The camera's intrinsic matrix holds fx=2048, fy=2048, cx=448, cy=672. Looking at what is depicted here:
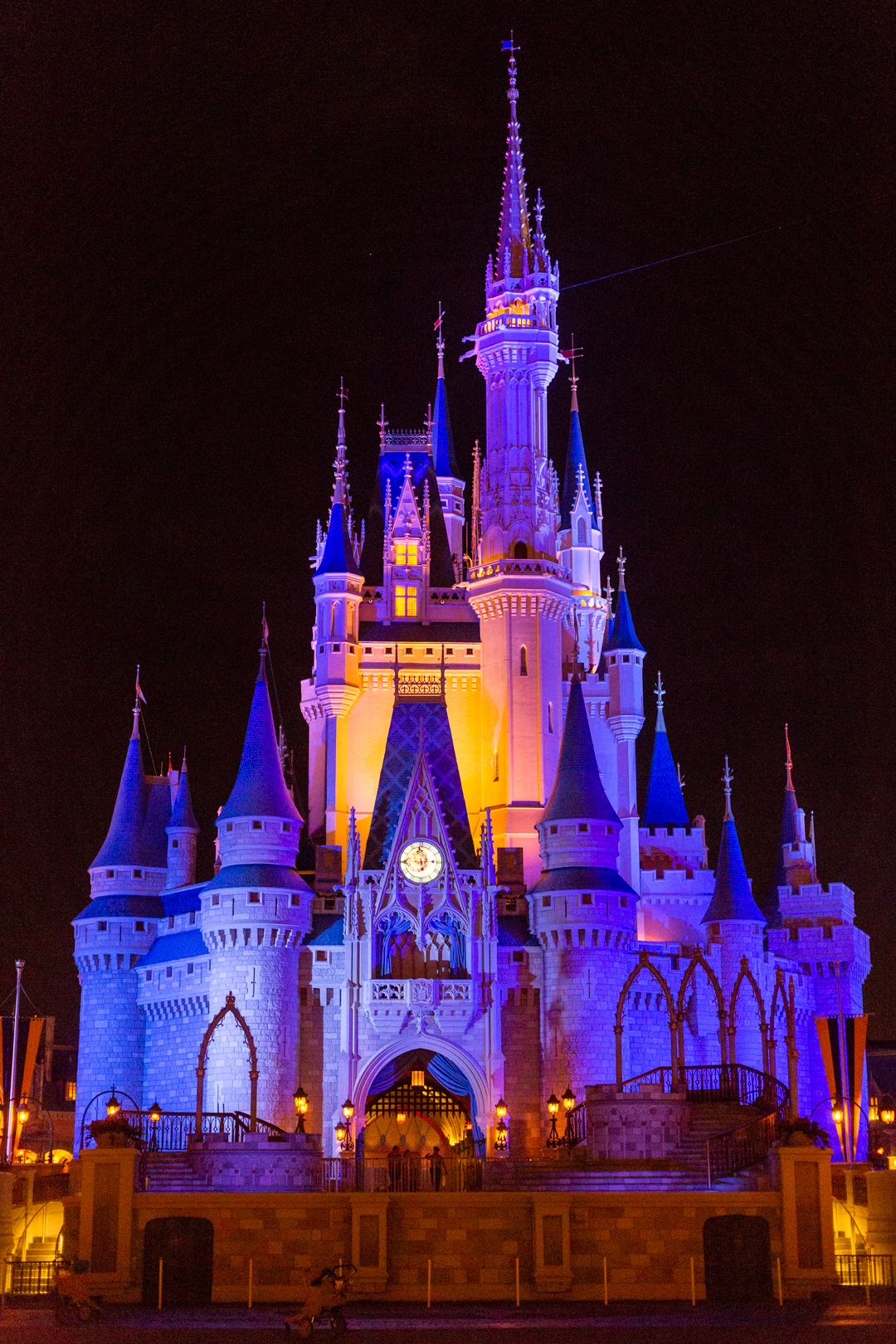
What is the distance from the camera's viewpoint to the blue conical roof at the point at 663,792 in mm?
76250

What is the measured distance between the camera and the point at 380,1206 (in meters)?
36.3

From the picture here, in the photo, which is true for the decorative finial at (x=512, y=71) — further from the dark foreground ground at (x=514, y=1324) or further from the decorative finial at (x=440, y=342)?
the dark foreground ground at (x=514, y=1324)

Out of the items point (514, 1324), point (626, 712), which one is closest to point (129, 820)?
point (626, 712)

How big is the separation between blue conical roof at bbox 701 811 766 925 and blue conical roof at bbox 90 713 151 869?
1911 cm

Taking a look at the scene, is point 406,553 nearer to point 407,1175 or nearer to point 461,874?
point 461,874

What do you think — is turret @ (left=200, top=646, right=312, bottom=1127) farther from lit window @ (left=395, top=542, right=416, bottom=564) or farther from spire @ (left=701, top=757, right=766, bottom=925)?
spire @ (left=701, top=757, right=766, bottom=925)

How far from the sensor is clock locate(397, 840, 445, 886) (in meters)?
62.6

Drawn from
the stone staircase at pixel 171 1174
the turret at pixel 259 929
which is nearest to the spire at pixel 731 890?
the turret at pixel 259 929

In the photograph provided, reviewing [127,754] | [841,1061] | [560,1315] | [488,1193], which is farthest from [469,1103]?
[560,1315]

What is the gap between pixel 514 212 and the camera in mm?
74625

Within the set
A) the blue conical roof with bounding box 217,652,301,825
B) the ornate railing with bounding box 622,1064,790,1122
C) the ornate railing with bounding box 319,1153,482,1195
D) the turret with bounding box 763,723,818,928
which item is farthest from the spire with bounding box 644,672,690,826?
the ornate railing with bounding box 319,1153,482,1195

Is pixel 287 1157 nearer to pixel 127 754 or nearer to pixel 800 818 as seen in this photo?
pixel 127 754

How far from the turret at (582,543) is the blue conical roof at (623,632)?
149cm

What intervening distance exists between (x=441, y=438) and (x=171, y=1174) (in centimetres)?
4173
